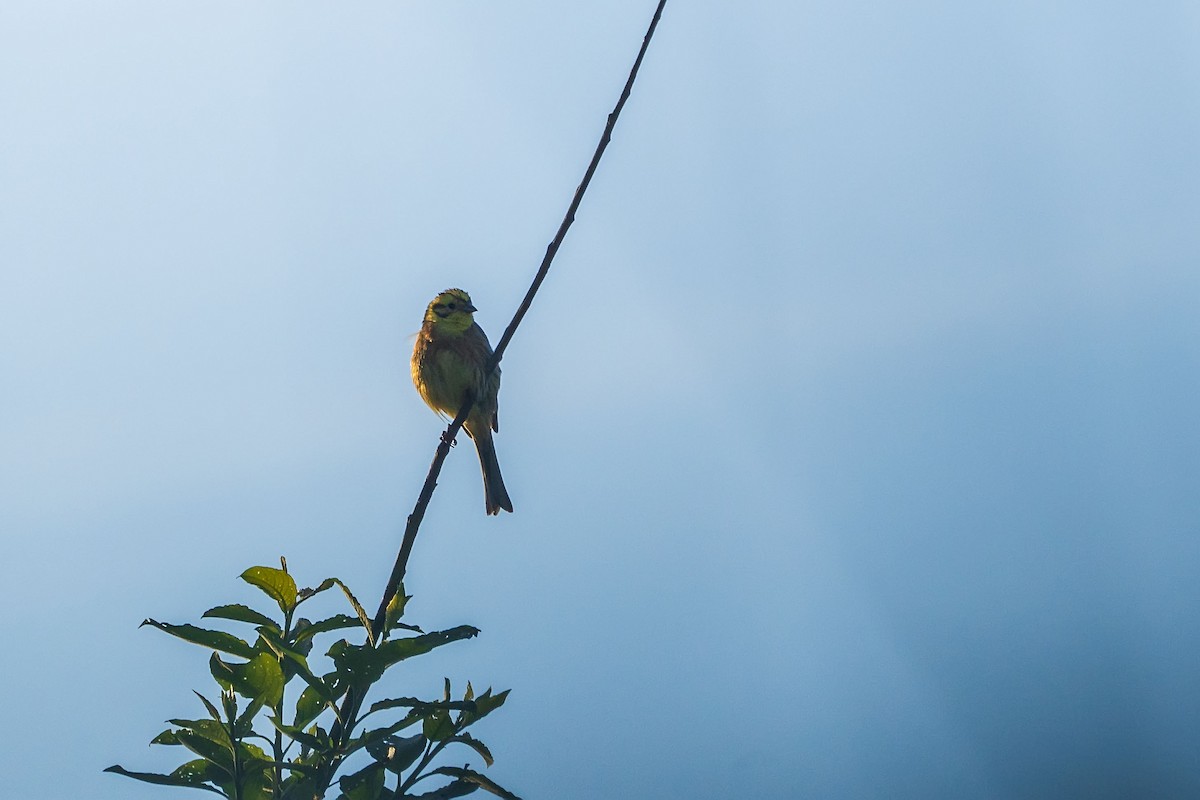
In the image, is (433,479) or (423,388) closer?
(433,479)

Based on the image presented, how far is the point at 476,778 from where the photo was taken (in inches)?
94.9

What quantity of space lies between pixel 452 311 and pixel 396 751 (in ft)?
14.8

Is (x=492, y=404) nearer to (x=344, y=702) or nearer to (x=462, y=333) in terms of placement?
(x=462, y=333)

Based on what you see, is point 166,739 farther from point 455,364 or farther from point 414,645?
point 455,364

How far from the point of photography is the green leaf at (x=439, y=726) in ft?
7.73

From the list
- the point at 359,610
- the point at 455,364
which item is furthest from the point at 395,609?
the point at 455,364

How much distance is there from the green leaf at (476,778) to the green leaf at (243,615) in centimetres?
48

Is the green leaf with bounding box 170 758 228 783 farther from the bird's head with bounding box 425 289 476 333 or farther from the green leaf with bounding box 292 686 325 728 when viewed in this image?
the bird's head with bounding box 425 289 476 333

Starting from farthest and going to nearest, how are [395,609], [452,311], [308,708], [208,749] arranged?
1. [452,311]
2. [395,609]
3. [308,708]
4. [208,749]

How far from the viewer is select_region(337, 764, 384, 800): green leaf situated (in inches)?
84.6

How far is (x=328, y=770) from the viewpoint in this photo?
2.15 m

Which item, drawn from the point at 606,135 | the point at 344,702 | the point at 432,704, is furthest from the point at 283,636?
the point at 606,135

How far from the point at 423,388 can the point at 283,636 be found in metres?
4.52

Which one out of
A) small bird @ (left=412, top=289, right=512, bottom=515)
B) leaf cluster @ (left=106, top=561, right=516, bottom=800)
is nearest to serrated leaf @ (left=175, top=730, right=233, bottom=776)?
leaf cluster @ (left=106, top=561, right=516, bottom=800)
